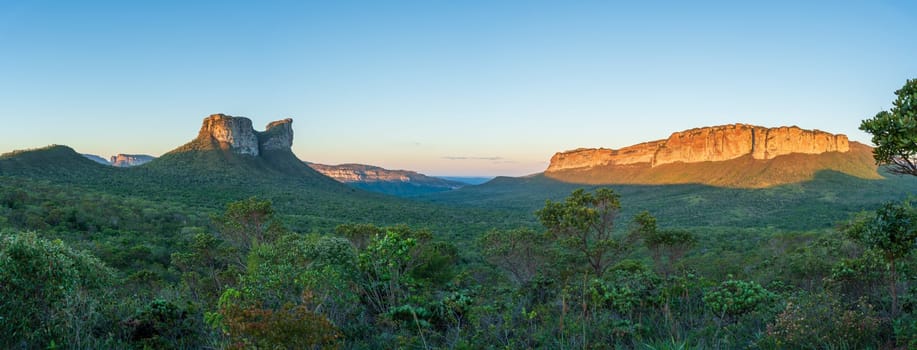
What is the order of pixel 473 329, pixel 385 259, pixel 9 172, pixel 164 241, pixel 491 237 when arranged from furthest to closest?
pixel 9 172, pixel 164 241, pixel 491 237, pixel 385 259, pixel 473 329

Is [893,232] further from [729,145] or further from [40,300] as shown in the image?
[729,145]

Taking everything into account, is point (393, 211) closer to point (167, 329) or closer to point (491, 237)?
point (491, 237)

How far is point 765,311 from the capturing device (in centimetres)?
679

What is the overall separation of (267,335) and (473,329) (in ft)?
11.9

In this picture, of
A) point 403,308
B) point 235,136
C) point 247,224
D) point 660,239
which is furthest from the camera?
point 235,136

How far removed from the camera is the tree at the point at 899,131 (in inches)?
181

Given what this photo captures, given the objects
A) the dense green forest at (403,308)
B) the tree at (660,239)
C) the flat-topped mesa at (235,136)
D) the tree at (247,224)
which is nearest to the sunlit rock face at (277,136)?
the flat-topped mesa at (235,136)

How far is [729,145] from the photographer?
123312mm

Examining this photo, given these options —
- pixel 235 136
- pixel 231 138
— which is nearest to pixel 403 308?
pixel 231 138

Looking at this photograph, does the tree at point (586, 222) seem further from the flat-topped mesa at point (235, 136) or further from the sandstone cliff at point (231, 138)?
the flat-topped mesa at point (235, 136)

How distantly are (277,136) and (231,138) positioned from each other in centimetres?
1860

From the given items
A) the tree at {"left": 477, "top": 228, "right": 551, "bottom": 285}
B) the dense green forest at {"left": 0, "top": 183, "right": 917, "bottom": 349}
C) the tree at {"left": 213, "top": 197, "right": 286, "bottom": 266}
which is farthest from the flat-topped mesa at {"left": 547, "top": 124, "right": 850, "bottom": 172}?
the tree at {"left": 213, "top": 197, "right": 286, "bottom": 266}

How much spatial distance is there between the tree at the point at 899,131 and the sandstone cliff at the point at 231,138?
105973 millimetres

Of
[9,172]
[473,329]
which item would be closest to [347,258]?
[473,329]
